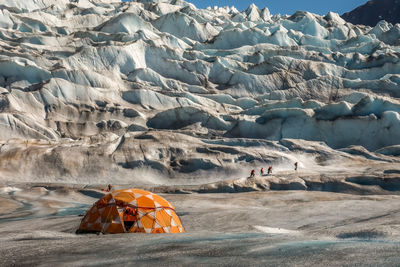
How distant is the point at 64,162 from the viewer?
133ft

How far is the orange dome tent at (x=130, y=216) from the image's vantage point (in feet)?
51.9

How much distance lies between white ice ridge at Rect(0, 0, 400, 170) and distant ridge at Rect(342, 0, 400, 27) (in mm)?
81578

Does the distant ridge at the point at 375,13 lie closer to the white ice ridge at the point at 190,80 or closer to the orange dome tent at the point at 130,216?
the white ice ridge at the point at 190,80

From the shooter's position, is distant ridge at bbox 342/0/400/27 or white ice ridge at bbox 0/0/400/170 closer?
white ice ridge at bbox 0/0/400/170

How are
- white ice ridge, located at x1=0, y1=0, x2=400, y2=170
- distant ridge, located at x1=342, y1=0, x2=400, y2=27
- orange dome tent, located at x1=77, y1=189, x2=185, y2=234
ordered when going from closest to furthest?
orange dome tent, located at x1=77, y1=189, x2=185, y2=234, white ice ridge, located at x1=0, y1=0, x2=400, y2=170, distant ridge, located at x1=342, y1=0, x2=400, y2=27

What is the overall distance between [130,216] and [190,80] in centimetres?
5689

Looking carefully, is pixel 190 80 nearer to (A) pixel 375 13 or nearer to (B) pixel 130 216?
(B) pixel 130 216

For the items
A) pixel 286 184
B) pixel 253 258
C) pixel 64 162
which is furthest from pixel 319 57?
pixel 253 258

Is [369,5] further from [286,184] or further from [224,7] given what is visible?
[286,184]

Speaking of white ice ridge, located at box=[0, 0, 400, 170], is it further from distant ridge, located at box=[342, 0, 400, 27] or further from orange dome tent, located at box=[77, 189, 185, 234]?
distant ridge, located at box=[342, 0, 400, 27]

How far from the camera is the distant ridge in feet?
582

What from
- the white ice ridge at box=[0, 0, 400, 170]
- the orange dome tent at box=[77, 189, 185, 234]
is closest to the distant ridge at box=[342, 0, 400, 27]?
the white ice ridge at box=[0, 0, 400, 170]

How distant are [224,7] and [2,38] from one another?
306 ft

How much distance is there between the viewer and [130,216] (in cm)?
1592
